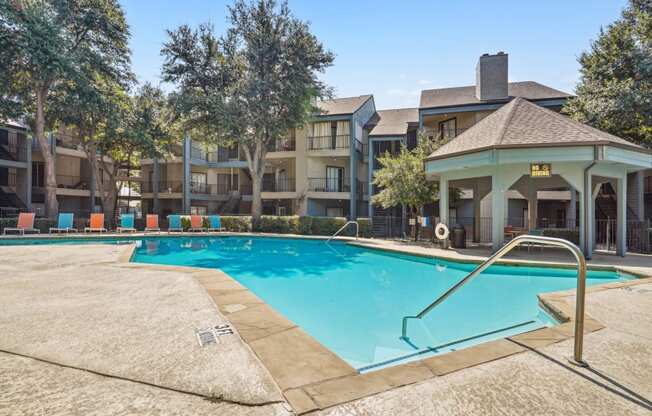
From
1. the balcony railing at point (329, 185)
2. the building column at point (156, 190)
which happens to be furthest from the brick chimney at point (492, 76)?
the building column at point (156, 190)

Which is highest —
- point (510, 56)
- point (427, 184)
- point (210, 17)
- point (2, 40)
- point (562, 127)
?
point (210, 17)

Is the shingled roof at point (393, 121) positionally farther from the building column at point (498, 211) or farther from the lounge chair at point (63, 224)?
the lounge chair at point (63, 224)

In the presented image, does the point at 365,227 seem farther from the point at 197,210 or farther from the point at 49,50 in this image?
the point at 49,50

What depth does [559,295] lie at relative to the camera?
17.0ft

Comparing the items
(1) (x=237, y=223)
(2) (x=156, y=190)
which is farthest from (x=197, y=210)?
(1) (x=237, y=223)

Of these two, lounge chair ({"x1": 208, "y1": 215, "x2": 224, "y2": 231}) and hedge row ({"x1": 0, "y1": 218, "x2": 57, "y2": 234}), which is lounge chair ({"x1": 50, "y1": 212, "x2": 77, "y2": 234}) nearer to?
hedge row ({"x1": 0, "y1": 218, "x2": 57, "y2": 234})

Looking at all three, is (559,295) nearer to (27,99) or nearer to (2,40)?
(2,40)

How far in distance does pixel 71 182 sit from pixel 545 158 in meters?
29.7

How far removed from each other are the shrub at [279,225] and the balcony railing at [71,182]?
636 inches

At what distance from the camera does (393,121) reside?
2414cm

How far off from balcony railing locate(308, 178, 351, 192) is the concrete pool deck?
18557mm

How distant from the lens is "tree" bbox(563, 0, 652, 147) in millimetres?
13766

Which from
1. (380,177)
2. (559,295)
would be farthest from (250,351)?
(380,177)

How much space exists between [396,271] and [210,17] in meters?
18.3
